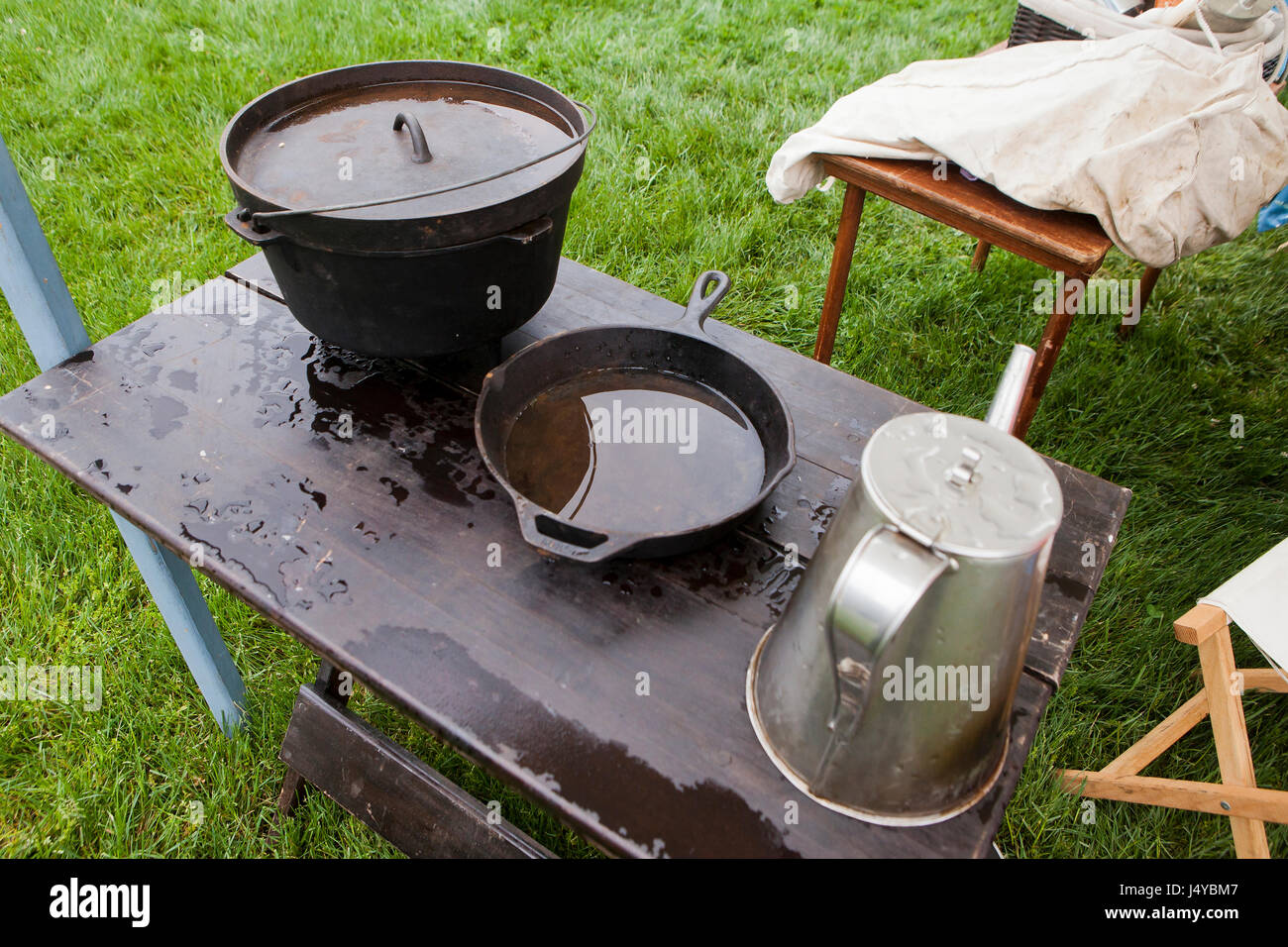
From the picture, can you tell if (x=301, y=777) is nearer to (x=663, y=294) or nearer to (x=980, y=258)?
(x=663, y=294)

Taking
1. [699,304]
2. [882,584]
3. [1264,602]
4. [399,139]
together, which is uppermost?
[399,139]

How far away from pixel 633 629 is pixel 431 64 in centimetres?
121

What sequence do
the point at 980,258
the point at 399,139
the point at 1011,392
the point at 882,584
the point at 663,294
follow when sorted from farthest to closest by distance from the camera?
the point at 980,258, the point at 663,294, the point at 399,139, the point at 1011,392, the point at 882,584

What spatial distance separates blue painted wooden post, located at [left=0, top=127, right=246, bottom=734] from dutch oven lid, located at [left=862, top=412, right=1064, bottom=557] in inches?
53.6

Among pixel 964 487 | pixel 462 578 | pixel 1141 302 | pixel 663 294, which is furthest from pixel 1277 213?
pixel 462 578

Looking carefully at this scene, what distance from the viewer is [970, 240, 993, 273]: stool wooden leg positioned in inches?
136

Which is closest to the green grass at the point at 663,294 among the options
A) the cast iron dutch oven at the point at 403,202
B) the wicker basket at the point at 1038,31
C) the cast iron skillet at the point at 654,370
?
the wicker basket at the point at 1038,31

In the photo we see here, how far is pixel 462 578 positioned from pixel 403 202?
0.62 metres

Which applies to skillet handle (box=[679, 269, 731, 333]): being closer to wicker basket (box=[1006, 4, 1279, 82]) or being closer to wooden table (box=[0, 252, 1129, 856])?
wooden table (box=[0, 252, 1129, 856])

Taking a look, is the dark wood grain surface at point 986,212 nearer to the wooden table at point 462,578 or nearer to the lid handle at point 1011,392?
the wooden table at point 462,578

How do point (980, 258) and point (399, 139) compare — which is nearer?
point (399, 139)

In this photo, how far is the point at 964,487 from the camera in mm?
879

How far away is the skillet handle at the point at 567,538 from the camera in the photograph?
1.12 metres
